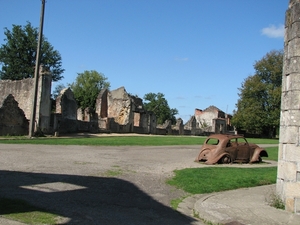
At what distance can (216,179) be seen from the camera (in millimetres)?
9945

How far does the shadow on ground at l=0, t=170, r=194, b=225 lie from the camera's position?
5621mm

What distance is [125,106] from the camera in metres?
47.0

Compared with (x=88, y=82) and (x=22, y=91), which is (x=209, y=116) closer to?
(x=88, y=82)

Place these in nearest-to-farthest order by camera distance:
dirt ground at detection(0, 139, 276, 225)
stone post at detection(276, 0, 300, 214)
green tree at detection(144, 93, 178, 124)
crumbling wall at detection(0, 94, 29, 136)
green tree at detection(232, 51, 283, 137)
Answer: dirt ground at detection(0, 139, 276, 225) → stone post at detection(276, 0, 300, 214) → crumbling wall at detection(0, 94, 29, 136) → green tree at detection(232, 51, 283, 137) → green tree at detection(144, 93, 178, 124)

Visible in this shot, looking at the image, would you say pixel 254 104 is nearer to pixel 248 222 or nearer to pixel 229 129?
pixel 229 129

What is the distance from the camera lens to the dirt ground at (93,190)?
5754 mm

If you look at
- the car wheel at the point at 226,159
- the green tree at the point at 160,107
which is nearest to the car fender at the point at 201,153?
the car wheel at the point at 226,159

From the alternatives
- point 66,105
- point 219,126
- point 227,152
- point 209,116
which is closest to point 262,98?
point 219,126

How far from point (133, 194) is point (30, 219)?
2875 mm

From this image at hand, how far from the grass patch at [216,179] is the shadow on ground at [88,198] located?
156 cm

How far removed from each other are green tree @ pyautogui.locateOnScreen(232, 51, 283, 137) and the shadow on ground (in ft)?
162

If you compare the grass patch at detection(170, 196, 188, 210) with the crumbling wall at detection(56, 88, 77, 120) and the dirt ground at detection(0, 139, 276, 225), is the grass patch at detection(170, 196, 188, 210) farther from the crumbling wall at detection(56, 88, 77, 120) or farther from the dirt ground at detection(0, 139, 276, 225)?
the crumbling wall at detection(56, 88, 77, 120)

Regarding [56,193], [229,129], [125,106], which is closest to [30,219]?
[56,193]

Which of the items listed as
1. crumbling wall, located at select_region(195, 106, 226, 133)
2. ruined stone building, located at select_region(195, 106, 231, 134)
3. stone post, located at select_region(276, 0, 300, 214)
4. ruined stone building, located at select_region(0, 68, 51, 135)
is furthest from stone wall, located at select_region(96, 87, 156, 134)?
stone post, located at select_region(276, 0, 300, 214)
